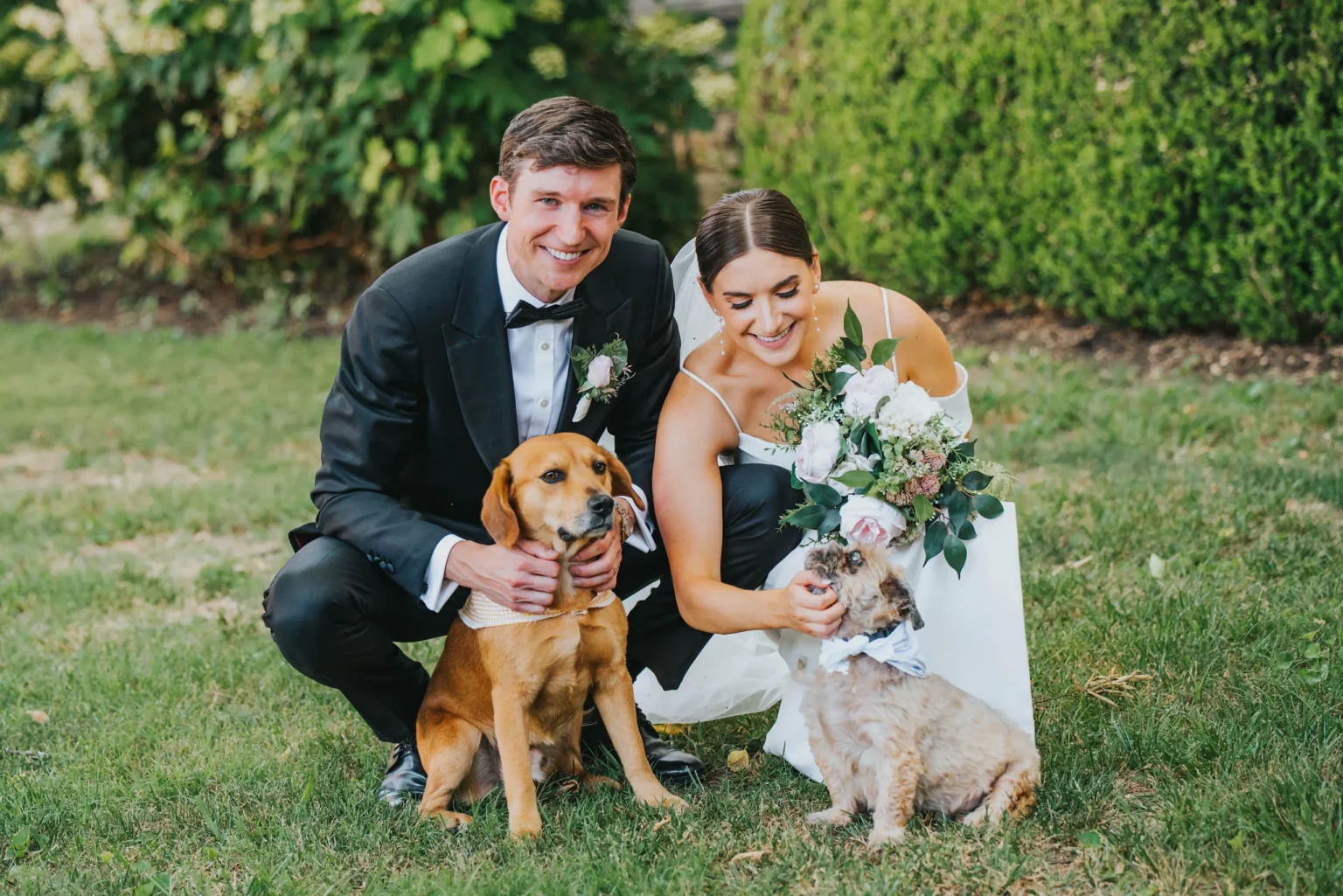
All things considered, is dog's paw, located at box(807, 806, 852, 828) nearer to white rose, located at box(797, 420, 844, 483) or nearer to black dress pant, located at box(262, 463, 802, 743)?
black dress pant, located at box(262, 463, 802, 743)

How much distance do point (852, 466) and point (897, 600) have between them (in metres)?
0.39

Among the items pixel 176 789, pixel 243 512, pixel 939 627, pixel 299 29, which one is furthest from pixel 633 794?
pixel 299 29

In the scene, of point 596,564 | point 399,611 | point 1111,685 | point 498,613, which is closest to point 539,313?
point 596,564

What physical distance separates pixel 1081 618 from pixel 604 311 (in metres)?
1.92

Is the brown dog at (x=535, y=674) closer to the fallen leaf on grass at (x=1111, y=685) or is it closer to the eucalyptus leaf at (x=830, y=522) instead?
the eucalyptus leaf at (x=830, y=522)

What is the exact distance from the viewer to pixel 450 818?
134 inches

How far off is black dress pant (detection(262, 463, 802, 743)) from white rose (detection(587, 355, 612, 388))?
1.50 feet

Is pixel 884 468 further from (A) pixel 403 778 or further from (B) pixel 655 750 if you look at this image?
(A) pixel 403 778

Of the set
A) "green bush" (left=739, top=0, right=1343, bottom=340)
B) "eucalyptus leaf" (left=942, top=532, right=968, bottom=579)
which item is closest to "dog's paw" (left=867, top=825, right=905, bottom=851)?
"eucalyptus leaf" (left=942, top=532, right=968, bottom=579)

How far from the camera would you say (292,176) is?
975 centimetres

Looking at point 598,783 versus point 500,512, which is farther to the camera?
point 598,783

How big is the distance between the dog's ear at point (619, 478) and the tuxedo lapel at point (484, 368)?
286 millimetres

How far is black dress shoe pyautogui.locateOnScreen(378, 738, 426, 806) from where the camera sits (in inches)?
141

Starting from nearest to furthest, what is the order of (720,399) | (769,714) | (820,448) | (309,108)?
1. (820,448)
2. (720,399)
3. (769,714)
4. (309,108)
